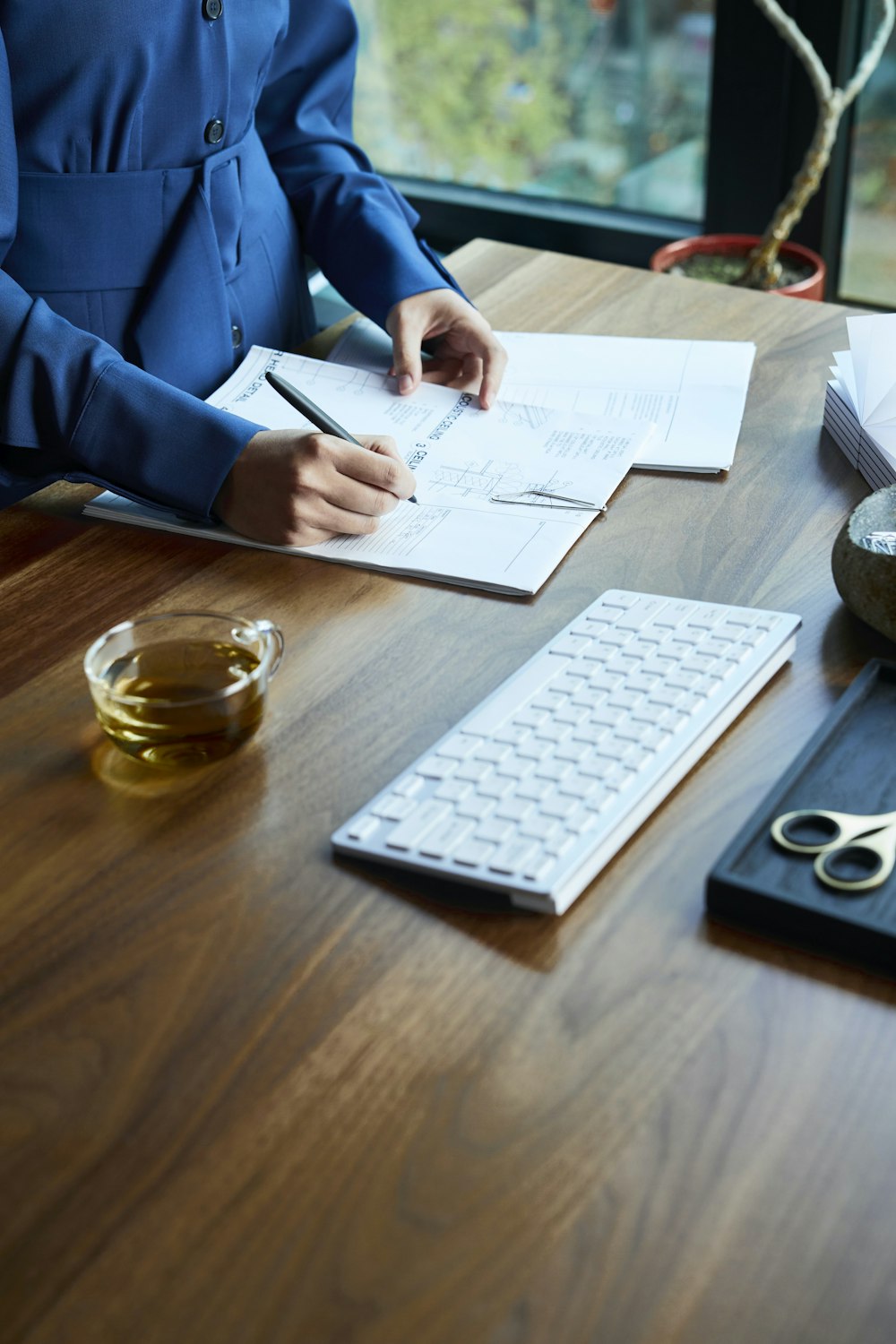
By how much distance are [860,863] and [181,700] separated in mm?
411

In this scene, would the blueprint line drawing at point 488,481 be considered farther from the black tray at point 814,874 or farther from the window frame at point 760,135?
the window frame at point 760,135

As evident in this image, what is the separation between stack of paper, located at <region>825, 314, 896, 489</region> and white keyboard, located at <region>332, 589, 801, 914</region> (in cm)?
27

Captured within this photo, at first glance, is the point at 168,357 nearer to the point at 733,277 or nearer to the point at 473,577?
the point at 473,577

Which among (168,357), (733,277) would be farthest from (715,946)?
(733,277)

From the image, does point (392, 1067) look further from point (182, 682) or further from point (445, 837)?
point (182, 682)

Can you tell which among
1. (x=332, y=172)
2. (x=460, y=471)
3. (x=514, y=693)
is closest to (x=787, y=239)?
(x=332, y=172)

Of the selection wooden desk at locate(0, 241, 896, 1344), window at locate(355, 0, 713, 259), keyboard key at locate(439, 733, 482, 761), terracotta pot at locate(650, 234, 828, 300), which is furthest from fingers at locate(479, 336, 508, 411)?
window at locate(355, 0, 713, 259)

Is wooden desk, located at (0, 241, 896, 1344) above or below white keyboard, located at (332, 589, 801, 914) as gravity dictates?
below

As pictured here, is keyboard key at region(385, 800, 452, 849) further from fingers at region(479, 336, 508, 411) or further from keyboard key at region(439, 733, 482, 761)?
fingers at region(479, 336, 508, 411)

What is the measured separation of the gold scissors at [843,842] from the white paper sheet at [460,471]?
0.33 meters

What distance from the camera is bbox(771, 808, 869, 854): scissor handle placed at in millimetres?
709

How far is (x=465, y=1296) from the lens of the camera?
525 millimetres

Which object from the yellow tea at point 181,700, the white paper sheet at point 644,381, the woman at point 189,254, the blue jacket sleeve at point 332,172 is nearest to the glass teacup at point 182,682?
the yellow tea at point 181,700

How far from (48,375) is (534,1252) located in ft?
2.77
